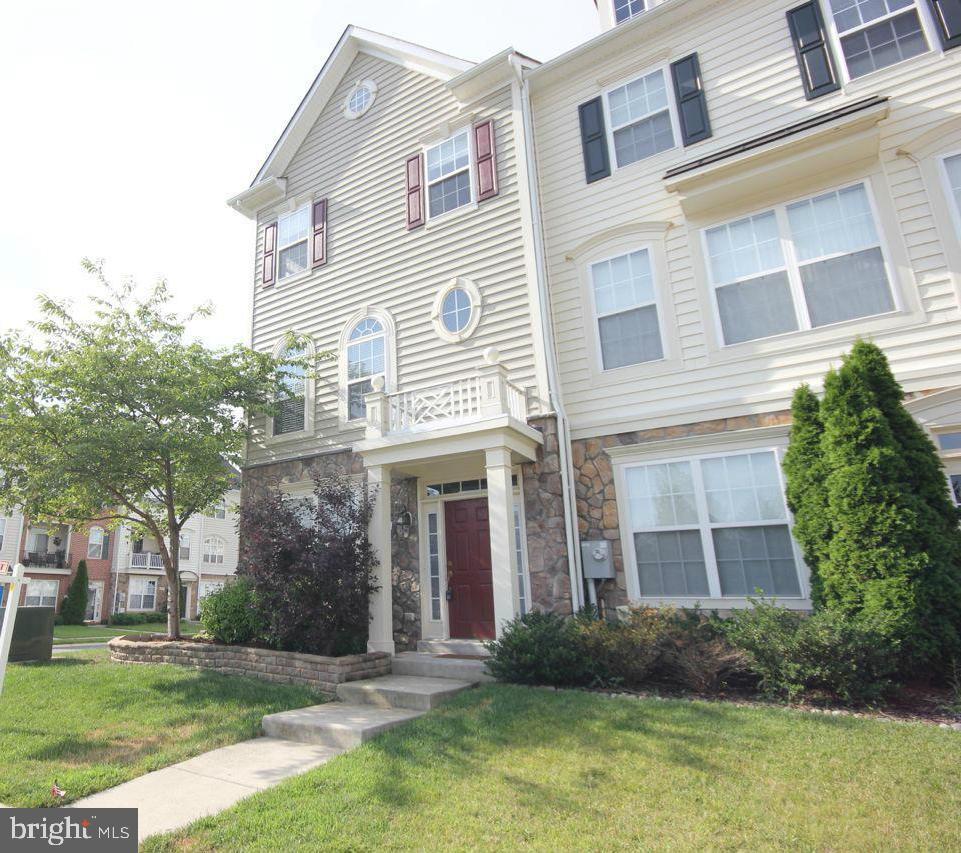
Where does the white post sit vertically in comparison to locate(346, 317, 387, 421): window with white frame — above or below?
below

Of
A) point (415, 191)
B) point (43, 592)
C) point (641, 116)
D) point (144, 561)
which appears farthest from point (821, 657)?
point (144, 561)

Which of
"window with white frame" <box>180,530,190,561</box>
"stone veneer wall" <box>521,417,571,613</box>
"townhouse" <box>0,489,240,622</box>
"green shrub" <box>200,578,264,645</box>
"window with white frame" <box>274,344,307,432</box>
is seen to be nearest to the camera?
"stone veneer wall" <box>521,417,571,613</box>

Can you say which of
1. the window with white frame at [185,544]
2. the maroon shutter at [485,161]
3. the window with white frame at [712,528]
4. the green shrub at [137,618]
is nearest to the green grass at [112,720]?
the window with white frame at [712,528]

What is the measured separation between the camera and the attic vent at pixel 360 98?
12258mm

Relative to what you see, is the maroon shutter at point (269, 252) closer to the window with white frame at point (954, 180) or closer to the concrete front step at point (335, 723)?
the concrete front step at point (335, 723)

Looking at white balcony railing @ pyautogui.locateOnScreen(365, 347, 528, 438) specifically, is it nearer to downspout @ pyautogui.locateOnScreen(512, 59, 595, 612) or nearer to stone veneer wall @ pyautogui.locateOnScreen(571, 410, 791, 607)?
downspout @ pyautogui.locateOnScreen(512, 59, 595, 612)

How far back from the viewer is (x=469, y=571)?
362 inches

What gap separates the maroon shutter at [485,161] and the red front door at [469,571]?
5.17 meters

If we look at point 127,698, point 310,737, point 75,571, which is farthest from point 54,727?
point 75,571

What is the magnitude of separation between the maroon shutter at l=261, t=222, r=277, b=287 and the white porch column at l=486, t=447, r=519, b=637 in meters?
7.68

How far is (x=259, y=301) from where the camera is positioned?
1291cm

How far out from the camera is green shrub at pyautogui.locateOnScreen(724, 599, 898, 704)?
533cm

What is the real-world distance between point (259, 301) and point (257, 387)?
2629 millimetres

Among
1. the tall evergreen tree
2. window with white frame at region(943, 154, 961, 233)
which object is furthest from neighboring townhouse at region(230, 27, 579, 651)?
window with white frame at region(943, 154, 961, 233)
